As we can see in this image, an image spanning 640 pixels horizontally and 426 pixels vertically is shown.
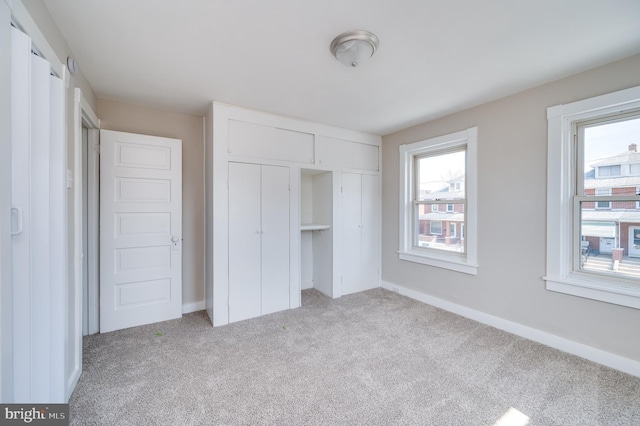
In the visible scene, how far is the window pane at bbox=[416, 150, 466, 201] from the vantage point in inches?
130

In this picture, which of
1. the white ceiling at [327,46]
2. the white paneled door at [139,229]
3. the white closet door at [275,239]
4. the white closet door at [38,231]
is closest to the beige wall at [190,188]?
the white paneled door at [139,229]

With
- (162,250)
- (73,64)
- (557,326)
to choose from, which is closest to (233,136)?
(73,64)

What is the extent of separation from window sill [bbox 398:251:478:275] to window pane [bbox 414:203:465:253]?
6.1 inches

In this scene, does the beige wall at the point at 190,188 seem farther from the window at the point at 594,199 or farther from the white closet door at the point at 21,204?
the window at the point at 594,199

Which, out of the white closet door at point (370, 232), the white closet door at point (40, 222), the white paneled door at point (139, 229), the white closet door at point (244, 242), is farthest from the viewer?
the white closet door at point (370, 232)

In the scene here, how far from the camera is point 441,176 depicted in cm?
351

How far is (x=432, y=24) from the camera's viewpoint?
1.67 metres

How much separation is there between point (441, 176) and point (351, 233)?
4.77ft

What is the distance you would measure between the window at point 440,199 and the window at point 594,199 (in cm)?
71

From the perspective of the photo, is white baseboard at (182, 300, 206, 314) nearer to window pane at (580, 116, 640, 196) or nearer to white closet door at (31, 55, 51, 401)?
white closet door at (31, 55, 51, 401)

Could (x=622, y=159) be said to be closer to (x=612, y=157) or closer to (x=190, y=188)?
(x=612, y=157)

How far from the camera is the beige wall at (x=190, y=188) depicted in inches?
124

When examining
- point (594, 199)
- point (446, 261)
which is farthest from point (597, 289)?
point (446, 261)

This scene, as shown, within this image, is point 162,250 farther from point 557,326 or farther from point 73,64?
point 557,326
